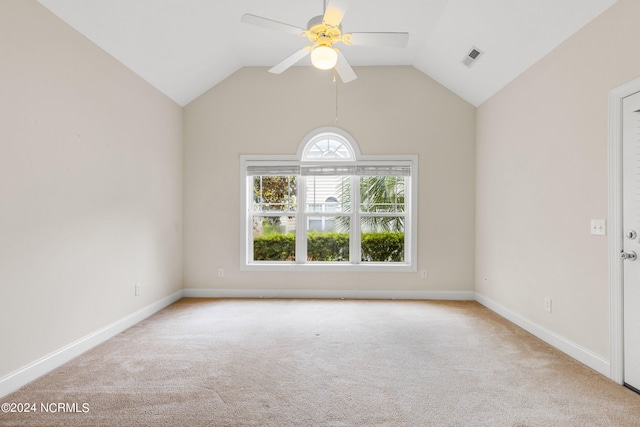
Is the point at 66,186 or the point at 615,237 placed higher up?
the point at 66,186

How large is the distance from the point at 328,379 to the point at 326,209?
9.13 feet

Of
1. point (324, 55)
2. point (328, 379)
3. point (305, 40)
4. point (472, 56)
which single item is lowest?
point (328, 379)

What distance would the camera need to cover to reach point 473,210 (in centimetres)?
463

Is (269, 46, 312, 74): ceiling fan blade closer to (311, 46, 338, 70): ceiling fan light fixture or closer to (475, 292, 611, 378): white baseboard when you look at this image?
(311, 46, 338, 70): ceiling fan light fixture

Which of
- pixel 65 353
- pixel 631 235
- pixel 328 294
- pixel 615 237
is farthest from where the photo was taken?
pixel 328 294

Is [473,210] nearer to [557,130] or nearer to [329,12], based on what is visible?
[557,130]

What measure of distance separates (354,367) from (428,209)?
8.87 ft

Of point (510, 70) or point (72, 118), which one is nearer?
point (72, 118)

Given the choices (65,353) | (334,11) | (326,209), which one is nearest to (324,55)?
(334,11)

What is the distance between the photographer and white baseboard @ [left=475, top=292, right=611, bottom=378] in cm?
252

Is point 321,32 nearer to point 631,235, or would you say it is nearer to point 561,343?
point 631,235

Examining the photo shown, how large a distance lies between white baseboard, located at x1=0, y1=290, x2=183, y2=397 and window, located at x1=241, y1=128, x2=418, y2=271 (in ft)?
5.09

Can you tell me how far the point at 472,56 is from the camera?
3693 mm

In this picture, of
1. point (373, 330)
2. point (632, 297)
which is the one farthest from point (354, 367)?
point (632, 297)
